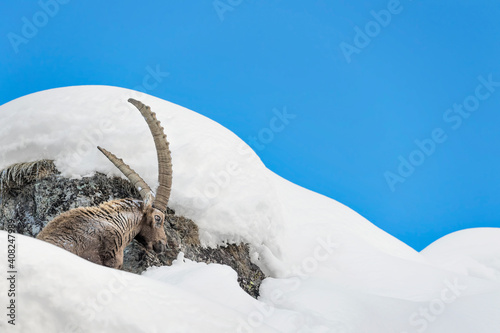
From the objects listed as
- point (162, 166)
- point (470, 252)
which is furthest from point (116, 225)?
point (470, 252)

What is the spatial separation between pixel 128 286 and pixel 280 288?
11.9 feet

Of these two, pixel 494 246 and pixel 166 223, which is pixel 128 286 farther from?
pixel 494 246

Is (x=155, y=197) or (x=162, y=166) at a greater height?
(x=162, y=166)

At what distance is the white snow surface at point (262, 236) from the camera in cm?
443

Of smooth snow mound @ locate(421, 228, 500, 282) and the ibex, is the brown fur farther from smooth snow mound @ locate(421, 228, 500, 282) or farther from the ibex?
smooth snow mound @ locate(421, 228, 500, 282)

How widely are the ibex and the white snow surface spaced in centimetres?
54

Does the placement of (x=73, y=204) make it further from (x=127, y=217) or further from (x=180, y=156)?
(x=127, y=217)

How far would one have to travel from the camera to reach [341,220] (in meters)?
7.91

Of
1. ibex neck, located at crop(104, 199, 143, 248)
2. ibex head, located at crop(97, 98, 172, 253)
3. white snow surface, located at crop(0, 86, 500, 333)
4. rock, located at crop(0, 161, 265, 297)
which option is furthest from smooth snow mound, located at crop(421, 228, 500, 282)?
ibex neck, located at crop(104, 199, 143, 248)

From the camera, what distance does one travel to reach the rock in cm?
582

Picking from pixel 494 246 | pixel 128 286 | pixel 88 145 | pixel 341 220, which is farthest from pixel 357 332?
pixel 494 246

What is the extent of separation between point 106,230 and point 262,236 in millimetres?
2973

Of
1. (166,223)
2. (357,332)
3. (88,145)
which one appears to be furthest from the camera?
(88,145)

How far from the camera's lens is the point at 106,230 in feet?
13.7
